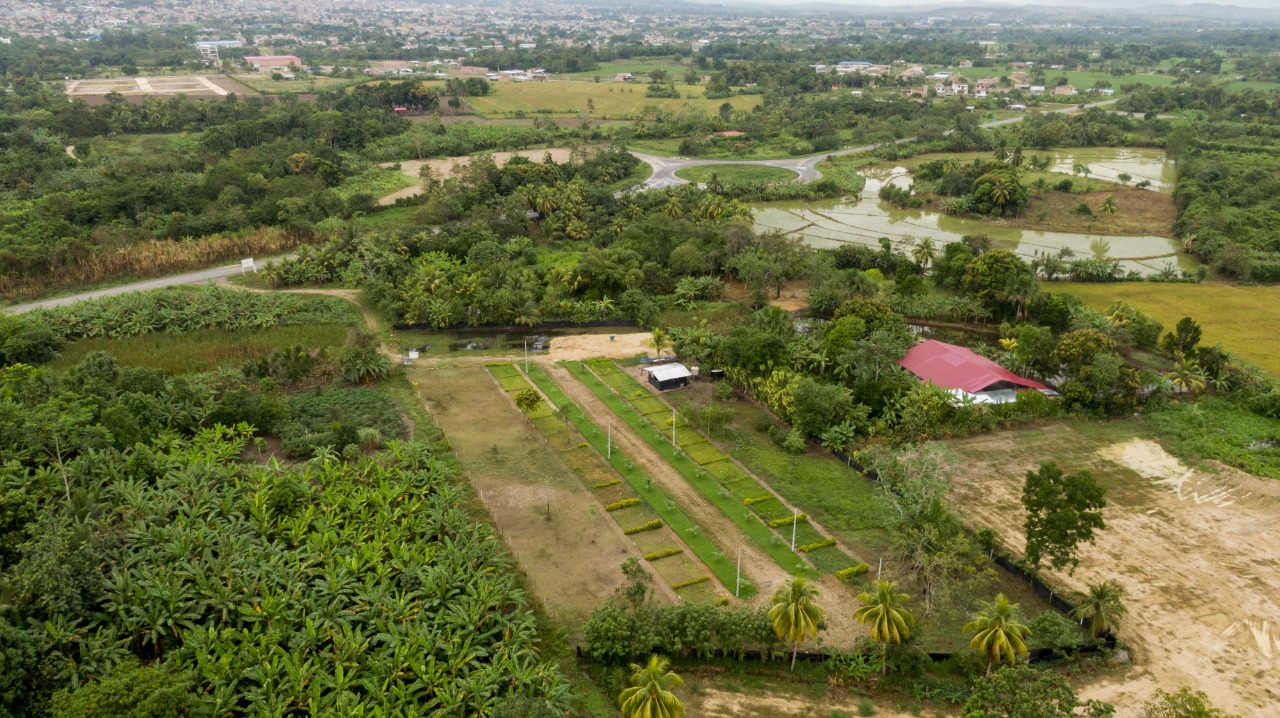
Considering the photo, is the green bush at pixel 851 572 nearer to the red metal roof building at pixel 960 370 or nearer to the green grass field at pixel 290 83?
the red metal roof building at pixel 960 370

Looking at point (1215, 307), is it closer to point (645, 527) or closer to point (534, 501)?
point (645, 527)

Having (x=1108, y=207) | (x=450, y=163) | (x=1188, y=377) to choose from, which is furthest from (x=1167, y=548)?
(x=450, y=163)

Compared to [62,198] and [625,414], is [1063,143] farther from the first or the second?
[62,198]

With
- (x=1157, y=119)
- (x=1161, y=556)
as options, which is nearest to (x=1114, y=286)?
(x=1161, y=556)

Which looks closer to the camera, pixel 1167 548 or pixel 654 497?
pixel 1167 548

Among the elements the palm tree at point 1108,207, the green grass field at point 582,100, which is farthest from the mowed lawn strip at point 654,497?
the green grass field at point 582,100

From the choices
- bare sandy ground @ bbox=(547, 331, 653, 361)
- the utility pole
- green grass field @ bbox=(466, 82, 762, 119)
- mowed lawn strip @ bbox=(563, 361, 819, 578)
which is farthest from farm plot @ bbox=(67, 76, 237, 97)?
the utility pole
